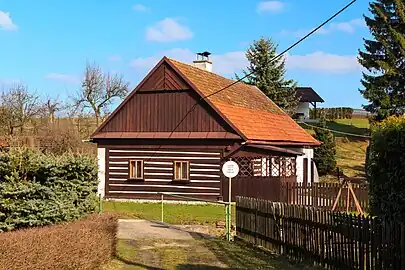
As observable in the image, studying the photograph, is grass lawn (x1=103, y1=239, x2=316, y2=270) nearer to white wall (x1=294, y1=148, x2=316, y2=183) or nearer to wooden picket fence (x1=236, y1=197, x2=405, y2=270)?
wooden picket fence (x1=236, y1=197, x2=405, y2=270)

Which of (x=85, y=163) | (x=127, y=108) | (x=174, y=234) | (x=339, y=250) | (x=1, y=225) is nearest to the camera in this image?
(x=339, y=250)

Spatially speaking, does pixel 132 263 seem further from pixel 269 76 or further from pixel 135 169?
pixel 269 76

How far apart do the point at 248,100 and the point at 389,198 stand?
23.2 meters

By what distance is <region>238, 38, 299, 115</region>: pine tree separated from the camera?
47.7m

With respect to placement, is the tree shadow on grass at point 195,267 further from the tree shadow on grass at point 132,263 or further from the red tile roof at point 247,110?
the red tile roof at point 247,110

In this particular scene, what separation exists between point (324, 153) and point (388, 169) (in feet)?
107

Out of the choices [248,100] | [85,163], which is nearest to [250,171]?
[248,100]

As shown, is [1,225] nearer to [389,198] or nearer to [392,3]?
[389,198]

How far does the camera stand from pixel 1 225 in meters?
11.2

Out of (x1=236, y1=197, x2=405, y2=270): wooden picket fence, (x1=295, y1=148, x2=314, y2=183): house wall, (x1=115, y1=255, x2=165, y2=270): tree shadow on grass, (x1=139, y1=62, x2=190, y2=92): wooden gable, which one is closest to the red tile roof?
(x1=139, y1=62, x2=190, y2=92): wooden gable

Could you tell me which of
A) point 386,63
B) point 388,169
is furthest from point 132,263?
point 386,63

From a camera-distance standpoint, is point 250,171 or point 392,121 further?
point 250,171

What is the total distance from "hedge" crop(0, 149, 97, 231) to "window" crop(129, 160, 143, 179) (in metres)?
15.3

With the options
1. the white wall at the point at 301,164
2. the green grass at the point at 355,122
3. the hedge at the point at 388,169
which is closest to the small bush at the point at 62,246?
the hedge at the point at 388,169
